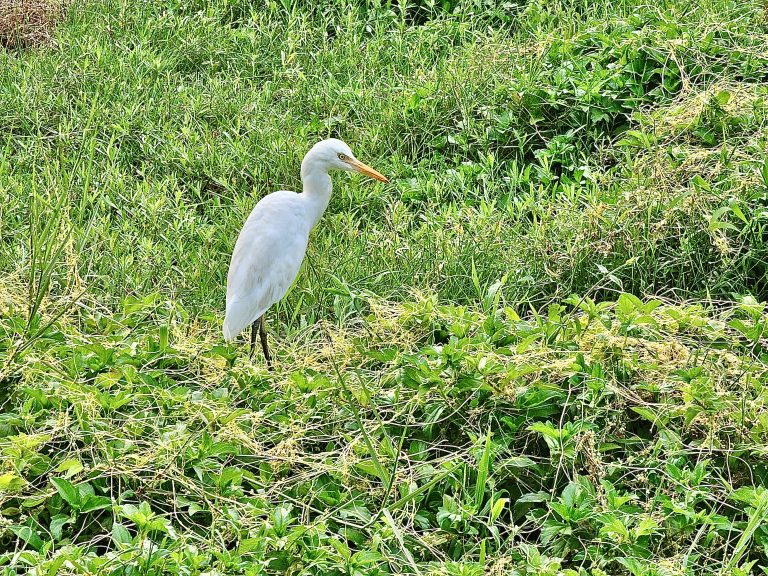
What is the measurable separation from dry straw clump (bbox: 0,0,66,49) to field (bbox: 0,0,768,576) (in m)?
0.08

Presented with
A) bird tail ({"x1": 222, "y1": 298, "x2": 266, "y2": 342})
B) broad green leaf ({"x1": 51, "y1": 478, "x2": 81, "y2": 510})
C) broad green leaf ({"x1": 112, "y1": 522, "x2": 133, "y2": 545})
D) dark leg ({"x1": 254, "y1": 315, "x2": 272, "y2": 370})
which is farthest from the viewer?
dark leg ({"x1": 254, "y1": 315, "x2": 272, "y2": 370})

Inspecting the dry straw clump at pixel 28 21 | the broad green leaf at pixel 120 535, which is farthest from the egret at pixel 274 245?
the dry straw clump at pixel 28 21

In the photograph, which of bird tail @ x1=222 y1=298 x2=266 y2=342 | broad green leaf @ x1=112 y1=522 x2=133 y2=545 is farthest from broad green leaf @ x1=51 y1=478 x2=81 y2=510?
bird tail @ x1=222 y1=298 x2=266 y2=342

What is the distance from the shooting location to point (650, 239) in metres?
4.04

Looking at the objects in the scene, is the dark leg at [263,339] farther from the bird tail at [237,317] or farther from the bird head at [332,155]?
the bird head at [332,155]

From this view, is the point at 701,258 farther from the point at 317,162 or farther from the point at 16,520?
the point at 16,520

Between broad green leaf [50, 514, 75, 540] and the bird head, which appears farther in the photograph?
the bird head

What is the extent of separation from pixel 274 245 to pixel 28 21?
3.47 m

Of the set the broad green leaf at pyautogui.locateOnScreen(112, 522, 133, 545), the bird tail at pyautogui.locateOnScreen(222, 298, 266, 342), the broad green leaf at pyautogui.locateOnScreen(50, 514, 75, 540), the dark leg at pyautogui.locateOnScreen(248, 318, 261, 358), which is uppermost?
the broad green leaf at pyautogui.locateOnScreen(112, 522, 133, 545)

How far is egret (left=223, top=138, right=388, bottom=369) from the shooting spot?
3705mm

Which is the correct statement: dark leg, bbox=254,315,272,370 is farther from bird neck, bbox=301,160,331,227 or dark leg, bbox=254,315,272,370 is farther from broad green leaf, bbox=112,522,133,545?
broad green leaf, bbox=112,522,133,545

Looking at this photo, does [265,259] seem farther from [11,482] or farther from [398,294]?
[11,482]

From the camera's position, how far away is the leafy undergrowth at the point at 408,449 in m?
2.61

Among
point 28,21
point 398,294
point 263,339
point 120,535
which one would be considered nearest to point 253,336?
point 263,339
